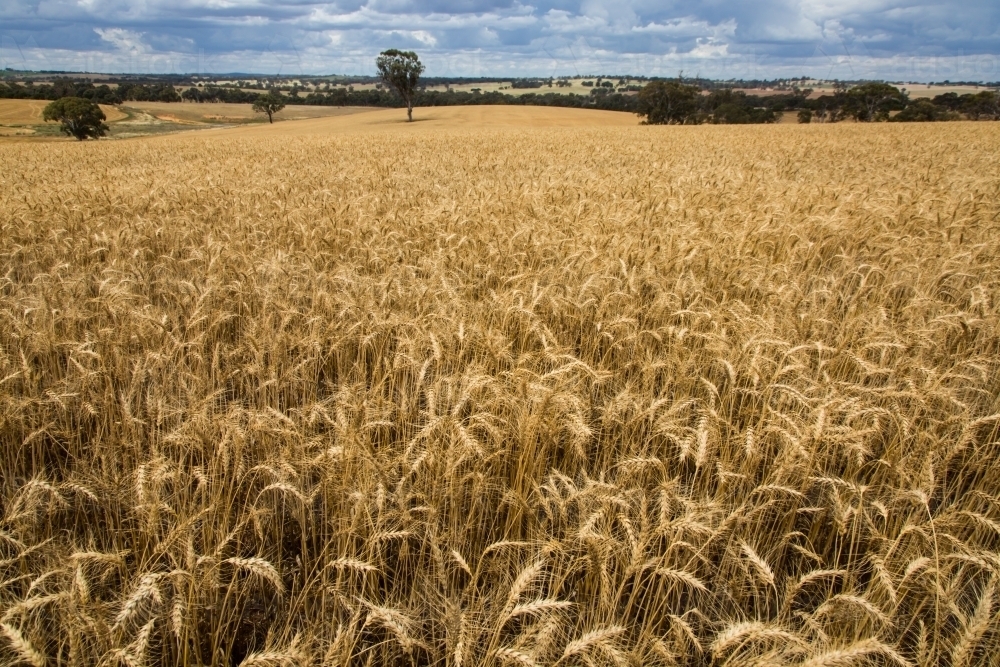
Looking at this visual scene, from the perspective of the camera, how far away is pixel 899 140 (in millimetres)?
19688

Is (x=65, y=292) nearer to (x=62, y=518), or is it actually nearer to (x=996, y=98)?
(x=62, y=518)

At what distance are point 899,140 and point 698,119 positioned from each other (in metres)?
52.4

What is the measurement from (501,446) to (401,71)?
67.0 m

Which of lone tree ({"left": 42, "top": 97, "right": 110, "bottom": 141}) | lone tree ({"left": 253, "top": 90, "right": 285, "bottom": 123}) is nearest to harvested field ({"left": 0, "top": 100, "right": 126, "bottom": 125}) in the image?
lone tree ({"left": 42, "top": 97, "right": 110, "bottom": 141})

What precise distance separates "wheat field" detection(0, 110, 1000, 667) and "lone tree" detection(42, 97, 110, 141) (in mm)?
63476

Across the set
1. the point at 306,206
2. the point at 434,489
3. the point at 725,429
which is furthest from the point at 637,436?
the point at 306,206

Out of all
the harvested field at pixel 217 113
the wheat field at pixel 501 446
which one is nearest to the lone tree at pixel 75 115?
the harvested field at pixel 217 113

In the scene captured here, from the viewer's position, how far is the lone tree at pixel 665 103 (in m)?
64.1

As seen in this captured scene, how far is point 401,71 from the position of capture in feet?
200

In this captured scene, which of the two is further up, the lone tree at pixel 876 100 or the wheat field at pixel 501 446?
the lone tree at pixel 876 100

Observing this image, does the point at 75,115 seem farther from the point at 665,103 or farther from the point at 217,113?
the point at 665,103

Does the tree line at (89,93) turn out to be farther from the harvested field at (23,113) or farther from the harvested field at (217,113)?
the harvested field at (217,113)

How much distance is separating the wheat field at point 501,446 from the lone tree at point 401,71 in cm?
6121

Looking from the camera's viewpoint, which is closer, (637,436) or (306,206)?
(637,436)
